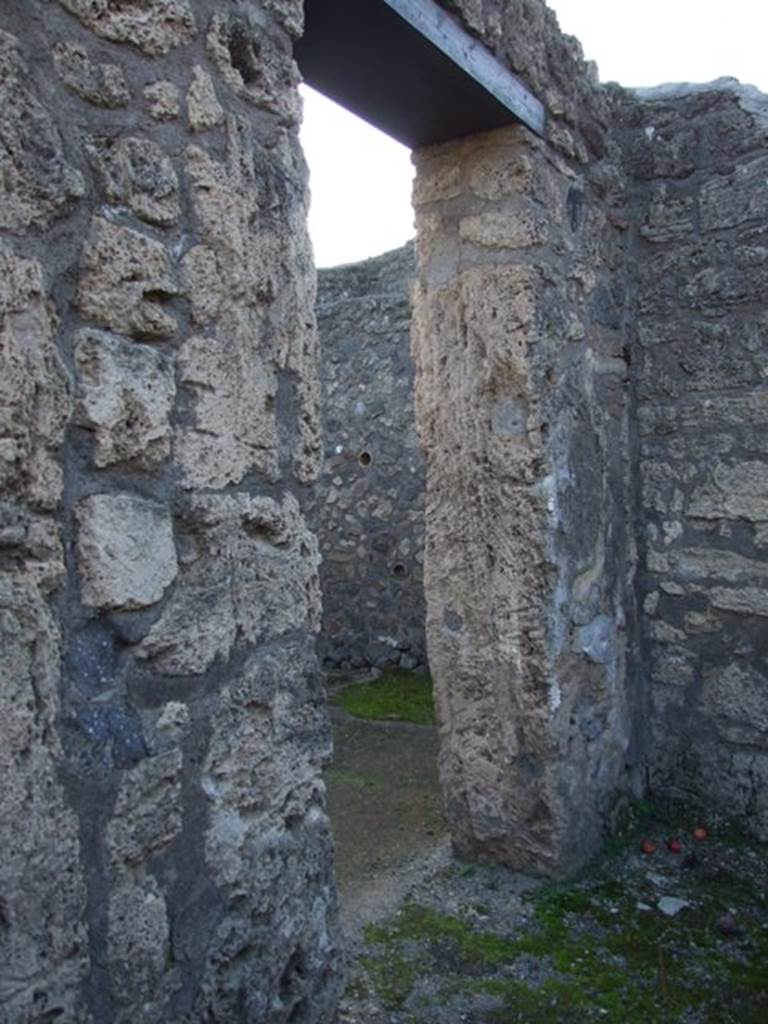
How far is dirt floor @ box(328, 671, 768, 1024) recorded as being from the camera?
2.41 m

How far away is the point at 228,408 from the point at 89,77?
562mm

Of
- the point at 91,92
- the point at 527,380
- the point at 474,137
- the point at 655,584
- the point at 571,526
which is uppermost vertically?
the point at 474,137

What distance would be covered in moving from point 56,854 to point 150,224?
0.98 meters

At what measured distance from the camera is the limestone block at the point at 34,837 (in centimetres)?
125

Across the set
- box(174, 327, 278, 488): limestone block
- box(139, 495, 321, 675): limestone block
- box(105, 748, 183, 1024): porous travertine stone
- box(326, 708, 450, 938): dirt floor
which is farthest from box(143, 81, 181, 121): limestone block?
box(326, 708, 450, 938): dirt floor

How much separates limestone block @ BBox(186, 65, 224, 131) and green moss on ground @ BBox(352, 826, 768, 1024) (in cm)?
213

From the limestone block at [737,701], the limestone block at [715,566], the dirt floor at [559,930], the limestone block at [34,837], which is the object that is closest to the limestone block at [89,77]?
the limestone block at [34,837]

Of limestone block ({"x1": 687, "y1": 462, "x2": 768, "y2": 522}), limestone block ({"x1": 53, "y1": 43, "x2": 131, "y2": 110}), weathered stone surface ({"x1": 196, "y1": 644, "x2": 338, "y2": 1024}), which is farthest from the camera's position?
limestone block ({"x1": 687, "y1": 462, "x2": 768, "y2": 522})

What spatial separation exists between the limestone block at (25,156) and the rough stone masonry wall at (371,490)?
4.75m

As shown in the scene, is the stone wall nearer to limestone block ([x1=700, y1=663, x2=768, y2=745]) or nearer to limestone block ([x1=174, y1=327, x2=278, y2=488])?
limestone block ([x1=174, y1=327, x2=278, y2=488])

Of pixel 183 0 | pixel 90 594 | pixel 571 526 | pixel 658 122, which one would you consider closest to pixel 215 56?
pixel 183 0

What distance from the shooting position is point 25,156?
4.27ft

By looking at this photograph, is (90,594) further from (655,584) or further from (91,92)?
(655,584)

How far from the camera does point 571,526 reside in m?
3.03
